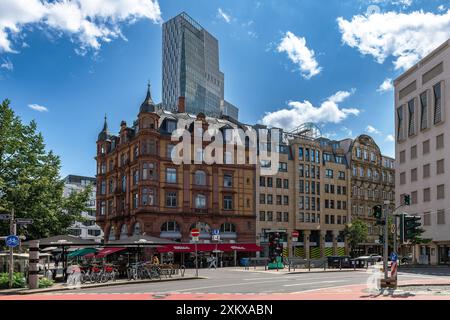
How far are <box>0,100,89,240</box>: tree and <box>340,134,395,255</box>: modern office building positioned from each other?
52608 millimetres

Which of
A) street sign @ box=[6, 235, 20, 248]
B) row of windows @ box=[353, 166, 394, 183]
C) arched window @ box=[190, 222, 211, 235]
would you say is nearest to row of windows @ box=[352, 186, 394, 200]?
row of windows @ box=[353, 166, 394, 183]

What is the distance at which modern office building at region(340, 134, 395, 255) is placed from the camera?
283 ft

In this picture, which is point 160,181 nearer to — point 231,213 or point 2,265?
point 231,213

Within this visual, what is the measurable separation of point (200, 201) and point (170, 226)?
16.7 ft

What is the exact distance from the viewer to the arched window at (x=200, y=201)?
215 ft

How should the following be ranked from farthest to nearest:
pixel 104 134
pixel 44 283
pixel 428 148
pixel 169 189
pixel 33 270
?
pixel 104 134 → pixel 428 148 → pixel 169 189 → pixel 44 283 → pixel 33 270

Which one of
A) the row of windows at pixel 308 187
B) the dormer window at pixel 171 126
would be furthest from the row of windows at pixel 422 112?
the dormer window at pixel 171 126

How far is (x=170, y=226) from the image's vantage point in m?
63.4

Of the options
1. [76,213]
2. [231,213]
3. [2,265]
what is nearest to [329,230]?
[231,213]

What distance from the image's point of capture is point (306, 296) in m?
21.7

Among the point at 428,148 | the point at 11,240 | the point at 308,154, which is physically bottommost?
the point at 11,240

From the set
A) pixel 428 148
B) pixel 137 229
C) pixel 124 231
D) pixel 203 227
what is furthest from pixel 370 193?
pixel 137 229

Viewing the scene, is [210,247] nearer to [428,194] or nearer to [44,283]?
[428,194]
